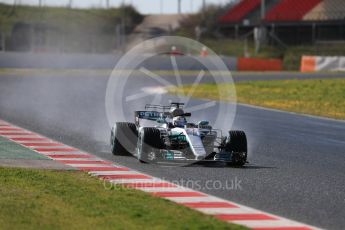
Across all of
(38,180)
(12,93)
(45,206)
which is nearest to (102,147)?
(38,180)

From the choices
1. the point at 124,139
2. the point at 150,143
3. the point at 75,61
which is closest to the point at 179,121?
the point at 150,143

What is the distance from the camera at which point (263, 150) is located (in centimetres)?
1877

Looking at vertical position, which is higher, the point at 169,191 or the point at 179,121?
the point at 179,121

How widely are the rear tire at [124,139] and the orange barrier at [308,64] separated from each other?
48.9 meters

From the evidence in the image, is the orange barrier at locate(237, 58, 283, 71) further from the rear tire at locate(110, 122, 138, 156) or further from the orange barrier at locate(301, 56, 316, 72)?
the rear tire at locate(110, 122, 138, 156)

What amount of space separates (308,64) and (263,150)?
4764 cm

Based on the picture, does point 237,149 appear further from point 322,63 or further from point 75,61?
point 322,63

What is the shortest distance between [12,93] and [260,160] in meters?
20.6

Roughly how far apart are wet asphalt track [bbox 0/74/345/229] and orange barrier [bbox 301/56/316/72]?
29.8m

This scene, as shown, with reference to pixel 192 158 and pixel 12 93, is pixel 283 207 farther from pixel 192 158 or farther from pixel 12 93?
pixel 12 93

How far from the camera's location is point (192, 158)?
15555 mm

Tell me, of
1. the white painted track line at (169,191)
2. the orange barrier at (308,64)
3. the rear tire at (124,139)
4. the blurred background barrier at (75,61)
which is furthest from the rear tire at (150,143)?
the orange barrier at (308,64)

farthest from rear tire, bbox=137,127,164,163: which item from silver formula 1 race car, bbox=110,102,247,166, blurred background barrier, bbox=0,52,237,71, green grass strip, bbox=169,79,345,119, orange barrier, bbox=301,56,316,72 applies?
orange barrier, bbox=301,56,316,72

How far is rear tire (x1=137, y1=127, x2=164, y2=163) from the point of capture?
1555 cm
